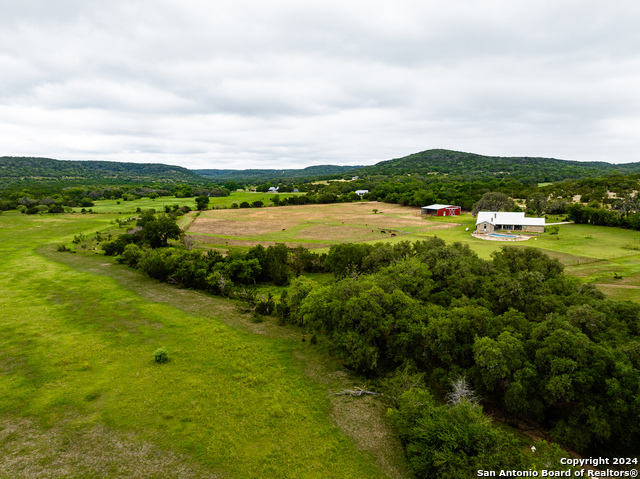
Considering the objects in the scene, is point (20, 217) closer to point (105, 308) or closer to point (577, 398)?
point (105, 308)

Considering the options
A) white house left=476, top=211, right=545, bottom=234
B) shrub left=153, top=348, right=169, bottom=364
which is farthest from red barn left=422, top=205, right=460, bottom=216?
shrub left=153, top=348, right=169, bottom=364

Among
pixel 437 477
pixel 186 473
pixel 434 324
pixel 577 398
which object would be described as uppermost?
pixel 434 324

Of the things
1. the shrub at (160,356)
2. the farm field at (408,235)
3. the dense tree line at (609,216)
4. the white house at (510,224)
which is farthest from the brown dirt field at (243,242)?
the dense tree line at (609,216)

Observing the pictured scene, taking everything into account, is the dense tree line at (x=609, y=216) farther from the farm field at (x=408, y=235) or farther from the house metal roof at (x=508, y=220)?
the house metal roof at (x=508, y=220)

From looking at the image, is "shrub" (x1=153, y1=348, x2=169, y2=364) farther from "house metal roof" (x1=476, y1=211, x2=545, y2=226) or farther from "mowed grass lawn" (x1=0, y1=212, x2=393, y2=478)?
"house metal roof" (x1=476, y1=211, x2=545, y2=226)

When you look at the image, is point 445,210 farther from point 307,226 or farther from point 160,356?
point 160,356

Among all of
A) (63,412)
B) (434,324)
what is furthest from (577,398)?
(63,412)

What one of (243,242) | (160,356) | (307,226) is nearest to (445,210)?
(307,226)
